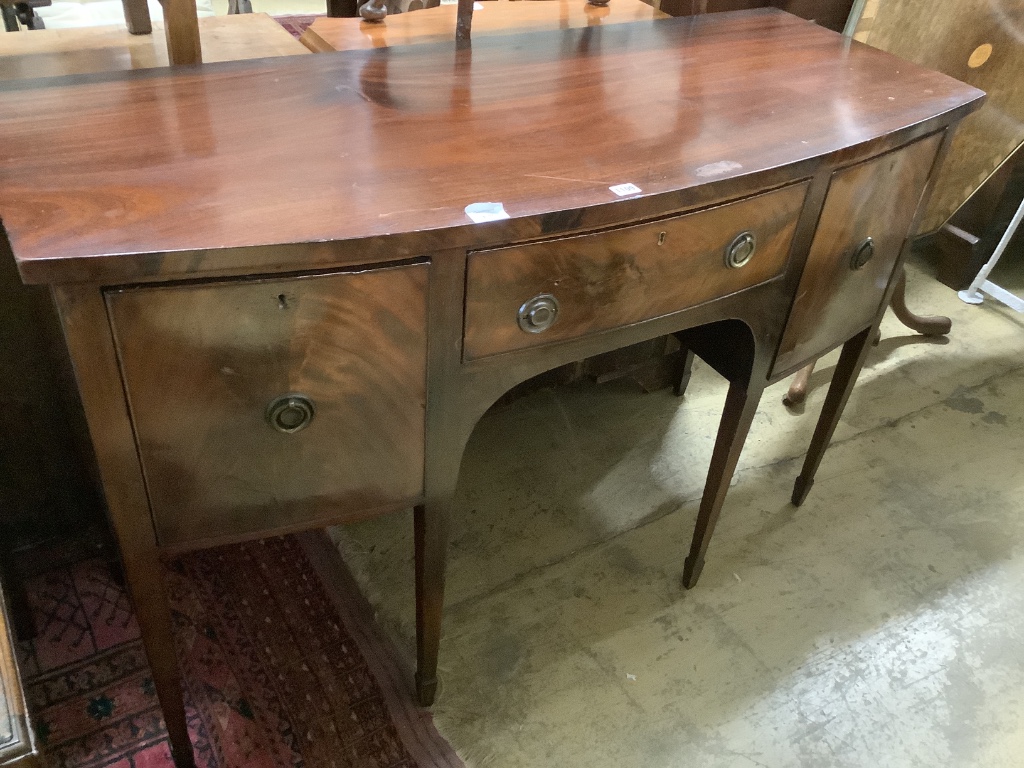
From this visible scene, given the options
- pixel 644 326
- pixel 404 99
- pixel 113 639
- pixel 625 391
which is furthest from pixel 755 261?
pixel 113 639

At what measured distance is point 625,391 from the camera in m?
1.91

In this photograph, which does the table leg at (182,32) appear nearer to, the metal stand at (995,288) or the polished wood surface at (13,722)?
the polished wood surface at (13,722)

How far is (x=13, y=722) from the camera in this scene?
0.56m

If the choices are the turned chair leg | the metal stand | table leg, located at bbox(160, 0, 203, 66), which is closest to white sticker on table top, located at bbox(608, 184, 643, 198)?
table leg, located at bbox(160, 0, 203, 66)

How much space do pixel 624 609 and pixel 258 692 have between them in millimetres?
604

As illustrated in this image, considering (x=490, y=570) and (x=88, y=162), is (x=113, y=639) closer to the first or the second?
(x=490, y=570)

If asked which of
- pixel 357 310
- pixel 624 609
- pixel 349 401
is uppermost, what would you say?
pixel 357 310

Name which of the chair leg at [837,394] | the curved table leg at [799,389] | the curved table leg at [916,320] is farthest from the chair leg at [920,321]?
the chair leg at [837,394]

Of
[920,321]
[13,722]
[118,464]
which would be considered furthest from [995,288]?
[13,722]

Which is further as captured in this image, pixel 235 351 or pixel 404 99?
pixel 404 99

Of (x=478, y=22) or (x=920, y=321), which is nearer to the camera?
(x=478, y=22)

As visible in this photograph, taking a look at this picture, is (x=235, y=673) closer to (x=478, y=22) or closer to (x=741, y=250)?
(x=741, y=250)

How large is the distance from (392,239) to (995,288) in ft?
6.98

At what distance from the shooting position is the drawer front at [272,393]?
2.32 feet
